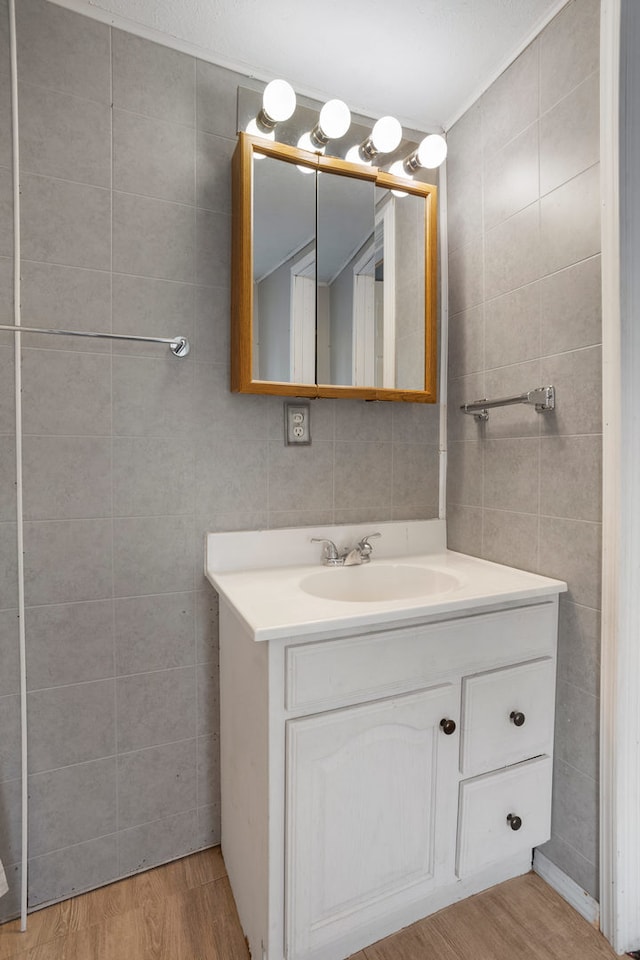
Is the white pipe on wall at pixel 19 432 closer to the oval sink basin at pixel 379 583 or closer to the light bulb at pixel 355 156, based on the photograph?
the oval sink basin at pixel 379 583

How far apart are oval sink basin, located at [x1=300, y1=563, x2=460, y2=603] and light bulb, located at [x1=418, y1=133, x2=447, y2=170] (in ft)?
3.97

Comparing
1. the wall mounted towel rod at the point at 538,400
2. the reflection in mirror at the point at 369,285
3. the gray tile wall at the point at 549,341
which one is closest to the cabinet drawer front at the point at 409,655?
the gray tile wall at the point at 549,341

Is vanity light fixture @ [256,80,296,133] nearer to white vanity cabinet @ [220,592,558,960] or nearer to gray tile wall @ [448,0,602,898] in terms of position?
gray tile wall @ [448,0,602,898]

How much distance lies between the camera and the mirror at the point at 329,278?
1.31 meters

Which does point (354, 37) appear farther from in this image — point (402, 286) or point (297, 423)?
point (297, 423)

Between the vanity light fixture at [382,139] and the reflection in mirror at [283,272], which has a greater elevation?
the vanity light fixture at [382,139]

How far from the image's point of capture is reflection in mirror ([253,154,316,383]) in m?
1.32

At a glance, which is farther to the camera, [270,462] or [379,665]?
[270,462]

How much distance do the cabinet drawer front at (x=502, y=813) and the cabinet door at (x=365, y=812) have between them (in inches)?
1.7

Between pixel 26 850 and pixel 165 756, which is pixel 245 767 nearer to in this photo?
pixel 165 756

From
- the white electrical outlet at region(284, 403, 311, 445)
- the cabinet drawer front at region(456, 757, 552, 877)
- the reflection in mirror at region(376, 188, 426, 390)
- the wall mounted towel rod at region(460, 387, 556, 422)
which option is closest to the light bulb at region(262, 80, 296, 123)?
the reflection in mirror at region(376, 188, 426, 390)

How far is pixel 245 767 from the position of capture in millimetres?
1119

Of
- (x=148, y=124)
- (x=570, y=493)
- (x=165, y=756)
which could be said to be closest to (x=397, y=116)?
(x=148, y=124)

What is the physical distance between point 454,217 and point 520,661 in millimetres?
1383
